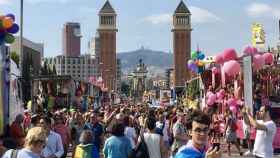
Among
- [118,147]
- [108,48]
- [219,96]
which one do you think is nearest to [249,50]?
[219,96]

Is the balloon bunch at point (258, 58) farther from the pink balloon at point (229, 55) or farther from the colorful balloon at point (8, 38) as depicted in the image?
the colorful balloon at point (8, 38)

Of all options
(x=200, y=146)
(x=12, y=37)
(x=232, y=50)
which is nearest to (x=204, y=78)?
(x=232, y=50)

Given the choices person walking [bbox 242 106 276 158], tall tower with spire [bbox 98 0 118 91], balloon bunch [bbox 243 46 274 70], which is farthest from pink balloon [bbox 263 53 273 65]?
tall tower with spire [bbox 98 0 118 91]

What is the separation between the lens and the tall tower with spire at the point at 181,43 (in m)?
158

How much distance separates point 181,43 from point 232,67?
147 metres

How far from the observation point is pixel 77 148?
9844 millimetres

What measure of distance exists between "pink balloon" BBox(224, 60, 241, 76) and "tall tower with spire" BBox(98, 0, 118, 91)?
13693cm

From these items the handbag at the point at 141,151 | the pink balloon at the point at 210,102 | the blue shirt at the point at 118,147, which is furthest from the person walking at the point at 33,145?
the pink balloon at the point at 210,102

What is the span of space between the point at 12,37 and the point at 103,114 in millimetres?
5464

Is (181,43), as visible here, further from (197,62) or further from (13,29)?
(13,29)

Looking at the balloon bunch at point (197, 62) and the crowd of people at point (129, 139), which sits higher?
the balloon bunch at point (197, 62)

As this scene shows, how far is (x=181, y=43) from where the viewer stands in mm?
167875

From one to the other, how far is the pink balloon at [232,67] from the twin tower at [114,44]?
131 meters

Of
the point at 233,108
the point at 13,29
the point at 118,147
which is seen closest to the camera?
the point at 118,147
